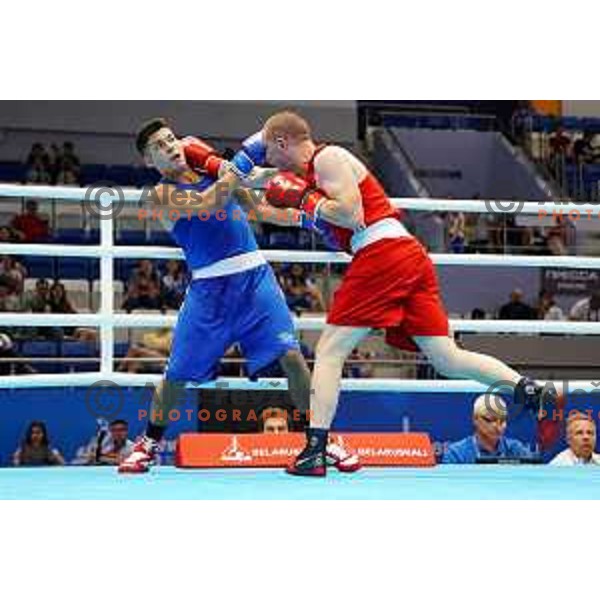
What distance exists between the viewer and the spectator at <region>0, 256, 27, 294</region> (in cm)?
963

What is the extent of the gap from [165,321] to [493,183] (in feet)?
36.5

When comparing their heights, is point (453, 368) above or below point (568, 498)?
above

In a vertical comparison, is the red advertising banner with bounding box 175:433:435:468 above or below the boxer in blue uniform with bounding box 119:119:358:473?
below

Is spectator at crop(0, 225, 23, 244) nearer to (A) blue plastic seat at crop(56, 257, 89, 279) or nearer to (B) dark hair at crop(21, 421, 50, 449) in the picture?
(A) blue plastic seat at crop(56, 257, 89, 279)

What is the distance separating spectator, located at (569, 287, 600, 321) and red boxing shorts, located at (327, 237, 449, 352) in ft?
22.0

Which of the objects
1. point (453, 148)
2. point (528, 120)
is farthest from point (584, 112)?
point (453, 148)

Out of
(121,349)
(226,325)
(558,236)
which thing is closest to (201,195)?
(226,325)

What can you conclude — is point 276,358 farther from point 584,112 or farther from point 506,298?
point 584,112

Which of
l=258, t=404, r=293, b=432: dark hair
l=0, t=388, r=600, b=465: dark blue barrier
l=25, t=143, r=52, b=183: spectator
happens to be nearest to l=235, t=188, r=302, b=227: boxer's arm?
l=258, t=404, r=293, b=432: dark hair

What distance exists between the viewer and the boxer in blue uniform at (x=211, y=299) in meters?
4.29

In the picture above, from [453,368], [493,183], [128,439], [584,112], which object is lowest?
[128,439]

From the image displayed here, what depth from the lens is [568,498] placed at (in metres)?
3.54

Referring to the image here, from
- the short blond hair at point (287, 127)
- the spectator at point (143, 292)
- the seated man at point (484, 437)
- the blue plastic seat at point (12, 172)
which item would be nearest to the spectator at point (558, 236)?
the spectator at point (143, 292)

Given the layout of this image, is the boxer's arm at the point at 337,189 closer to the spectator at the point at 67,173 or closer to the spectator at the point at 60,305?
the spectator at the point at 60,305
